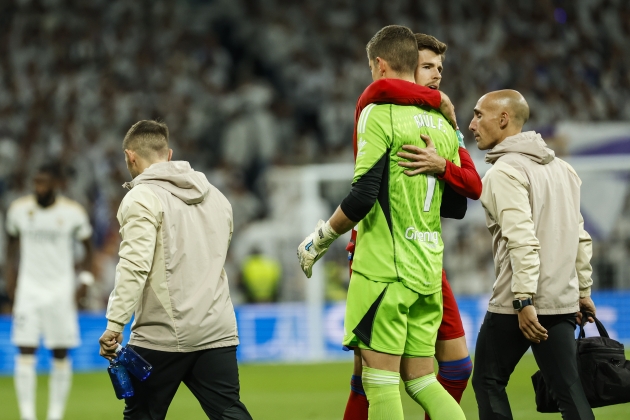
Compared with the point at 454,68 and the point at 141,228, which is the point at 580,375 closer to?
the point at 141,228

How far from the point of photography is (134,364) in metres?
4.77

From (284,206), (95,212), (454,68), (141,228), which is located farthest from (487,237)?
(141,228)

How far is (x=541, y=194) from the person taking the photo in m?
4.97

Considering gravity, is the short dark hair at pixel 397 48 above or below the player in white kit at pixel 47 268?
above

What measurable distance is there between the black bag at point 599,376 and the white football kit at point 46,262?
494cm

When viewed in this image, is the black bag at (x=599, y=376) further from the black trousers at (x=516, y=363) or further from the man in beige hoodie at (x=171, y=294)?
the man in beige hoodie at (x=171, y=294)

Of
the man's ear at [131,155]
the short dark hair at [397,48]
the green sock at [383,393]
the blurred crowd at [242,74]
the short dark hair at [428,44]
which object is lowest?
the green sock at [383,393]

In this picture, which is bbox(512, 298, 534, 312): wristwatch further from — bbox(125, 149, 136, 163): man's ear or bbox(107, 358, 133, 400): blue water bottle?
bbox(125, 149, 136, 163): man's ear

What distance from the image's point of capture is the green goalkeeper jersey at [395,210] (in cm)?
457

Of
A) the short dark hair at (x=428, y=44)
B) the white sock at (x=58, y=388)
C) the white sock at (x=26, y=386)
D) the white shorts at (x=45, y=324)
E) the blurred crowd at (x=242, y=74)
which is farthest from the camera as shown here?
the blurred crowd at (x=242, y=74)

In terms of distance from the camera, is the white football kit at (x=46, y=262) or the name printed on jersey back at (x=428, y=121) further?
the white football kit at (x=46, y=262)

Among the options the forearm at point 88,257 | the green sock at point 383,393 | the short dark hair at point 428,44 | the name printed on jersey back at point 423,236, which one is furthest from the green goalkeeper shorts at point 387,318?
the forearm at point 88,257

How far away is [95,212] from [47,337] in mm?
7182

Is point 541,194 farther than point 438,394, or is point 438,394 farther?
point 541,194
